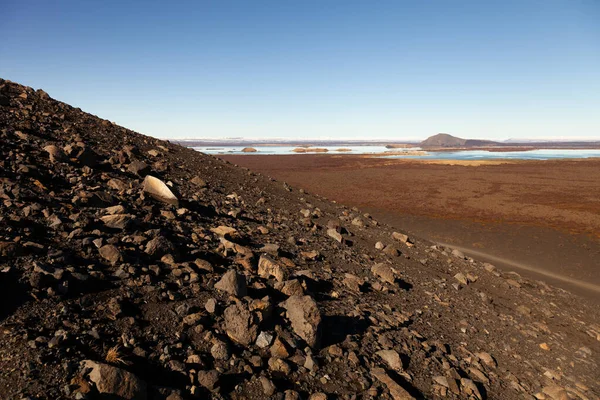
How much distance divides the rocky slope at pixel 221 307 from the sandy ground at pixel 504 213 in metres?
6.04

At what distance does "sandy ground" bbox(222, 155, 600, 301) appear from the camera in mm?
14797

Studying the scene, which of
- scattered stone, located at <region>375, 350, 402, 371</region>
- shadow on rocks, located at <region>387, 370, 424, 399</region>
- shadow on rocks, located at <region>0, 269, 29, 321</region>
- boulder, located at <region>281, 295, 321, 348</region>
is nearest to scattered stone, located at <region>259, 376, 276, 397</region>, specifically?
boulder, located at <region>281, 295, 321, 348</region>

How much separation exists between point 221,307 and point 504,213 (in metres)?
25.4

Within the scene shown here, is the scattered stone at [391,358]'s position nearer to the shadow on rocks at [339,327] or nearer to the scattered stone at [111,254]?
the shadow on rocks at [339,327]

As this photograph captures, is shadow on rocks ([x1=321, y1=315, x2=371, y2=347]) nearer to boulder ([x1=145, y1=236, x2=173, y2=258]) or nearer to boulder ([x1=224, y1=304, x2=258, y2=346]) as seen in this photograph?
boulder ([x1=224, y1=304, x2=258, y2=346])

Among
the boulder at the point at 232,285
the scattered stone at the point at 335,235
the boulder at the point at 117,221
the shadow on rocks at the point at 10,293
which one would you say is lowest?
the scattered stone at the point at 335,235

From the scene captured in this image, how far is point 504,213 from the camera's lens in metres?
23.9

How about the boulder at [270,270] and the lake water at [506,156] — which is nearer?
the boulder at [270,270]

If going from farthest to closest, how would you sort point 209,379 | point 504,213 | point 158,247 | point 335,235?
1. point 504,213
2. point 335,235
3. point 158,247
4. point 209,379

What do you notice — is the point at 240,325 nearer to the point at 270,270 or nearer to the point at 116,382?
the point at 116,382

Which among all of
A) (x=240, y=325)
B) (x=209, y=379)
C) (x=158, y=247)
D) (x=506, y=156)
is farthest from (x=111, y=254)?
(x=506, y=156)

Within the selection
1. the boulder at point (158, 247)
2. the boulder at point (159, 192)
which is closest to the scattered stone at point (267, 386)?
the boulder at point (158, 247)

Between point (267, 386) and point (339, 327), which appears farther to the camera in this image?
point (339, 327)

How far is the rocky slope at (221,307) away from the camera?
340 centimetres
